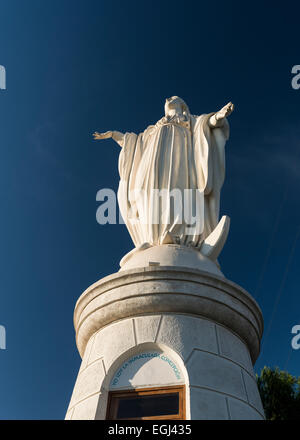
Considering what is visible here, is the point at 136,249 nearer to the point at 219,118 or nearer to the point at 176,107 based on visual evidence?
the point at 219,118

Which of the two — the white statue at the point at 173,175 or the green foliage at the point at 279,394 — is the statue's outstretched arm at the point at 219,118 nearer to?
the white statue at the point at 173,175

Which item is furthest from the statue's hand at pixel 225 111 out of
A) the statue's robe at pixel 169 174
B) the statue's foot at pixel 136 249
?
the statue's foot at pixel 136 249

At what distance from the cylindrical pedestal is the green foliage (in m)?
12.8

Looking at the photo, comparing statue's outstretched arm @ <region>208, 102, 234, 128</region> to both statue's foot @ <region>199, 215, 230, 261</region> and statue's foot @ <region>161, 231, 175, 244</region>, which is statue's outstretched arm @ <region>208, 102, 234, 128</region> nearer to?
statue's foot @ <region>199, 215, 230, 261</region>

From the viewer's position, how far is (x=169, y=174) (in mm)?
8781

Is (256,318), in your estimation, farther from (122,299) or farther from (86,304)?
(86,304)

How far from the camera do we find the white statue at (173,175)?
807cm

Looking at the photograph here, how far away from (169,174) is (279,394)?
13.8 meters

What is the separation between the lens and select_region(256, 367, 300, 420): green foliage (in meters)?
17.6

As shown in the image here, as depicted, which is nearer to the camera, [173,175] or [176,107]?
[173,175]

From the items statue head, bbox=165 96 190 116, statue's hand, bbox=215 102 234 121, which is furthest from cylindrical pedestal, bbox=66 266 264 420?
statue head, bbox=165 96 190 116

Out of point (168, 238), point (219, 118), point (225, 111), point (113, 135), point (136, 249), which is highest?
point (113, 135)

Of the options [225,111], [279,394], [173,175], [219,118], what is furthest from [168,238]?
[279,394]

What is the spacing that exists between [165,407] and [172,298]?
1.49m
